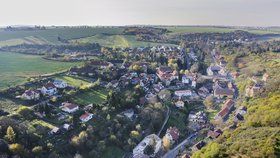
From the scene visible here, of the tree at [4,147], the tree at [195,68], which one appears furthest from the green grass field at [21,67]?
the tree at [195,68]

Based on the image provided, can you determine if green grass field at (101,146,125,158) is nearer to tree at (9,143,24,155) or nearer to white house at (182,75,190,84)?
tree at (9,143,24,155)

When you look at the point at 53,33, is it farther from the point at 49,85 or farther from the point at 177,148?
the point at 177,148

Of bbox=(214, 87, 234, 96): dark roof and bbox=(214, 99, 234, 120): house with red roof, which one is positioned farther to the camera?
bbox=(214, 87, 234, 96): dark roof

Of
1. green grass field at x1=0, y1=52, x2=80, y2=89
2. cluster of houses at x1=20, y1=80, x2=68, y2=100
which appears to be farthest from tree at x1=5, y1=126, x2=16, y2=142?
green grass field at x1=0, y1=52, x2=80, y2=89

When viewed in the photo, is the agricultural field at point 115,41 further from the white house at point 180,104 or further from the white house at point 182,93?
the white house at point 180,104

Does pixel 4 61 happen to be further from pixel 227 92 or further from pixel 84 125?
pixel 227 92

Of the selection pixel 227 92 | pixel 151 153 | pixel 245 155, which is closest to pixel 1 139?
pixel 151 153
